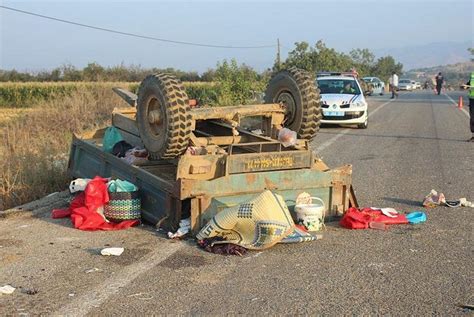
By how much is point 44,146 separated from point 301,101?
6966mm

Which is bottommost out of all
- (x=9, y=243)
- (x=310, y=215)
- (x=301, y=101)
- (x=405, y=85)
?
(x=9, y=243)

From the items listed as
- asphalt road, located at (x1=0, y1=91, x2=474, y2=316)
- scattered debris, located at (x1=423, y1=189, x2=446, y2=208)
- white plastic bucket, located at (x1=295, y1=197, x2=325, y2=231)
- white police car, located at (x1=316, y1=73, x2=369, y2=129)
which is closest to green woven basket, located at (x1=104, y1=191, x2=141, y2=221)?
asphalt road, located at (x1=0, y1=91, x2=474, y2=316)

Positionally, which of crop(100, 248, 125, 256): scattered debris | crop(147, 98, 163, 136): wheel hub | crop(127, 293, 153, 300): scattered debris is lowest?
crop(127, 293, 153, 300): scattered debris

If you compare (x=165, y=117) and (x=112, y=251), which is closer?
(x=112, y=251)

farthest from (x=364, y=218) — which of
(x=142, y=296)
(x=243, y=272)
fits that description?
(x=142, y=296)

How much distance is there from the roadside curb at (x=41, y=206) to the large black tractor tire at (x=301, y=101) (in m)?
3.24

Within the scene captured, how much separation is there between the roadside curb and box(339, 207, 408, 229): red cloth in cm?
367

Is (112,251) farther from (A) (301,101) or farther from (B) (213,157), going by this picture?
(A) (301,101)

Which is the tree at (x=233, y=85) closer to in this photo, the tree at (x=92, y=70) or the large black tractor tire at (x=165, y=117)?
the large black tractor tire at (x=165, y=117)

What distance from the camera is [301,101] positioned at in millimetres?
7855

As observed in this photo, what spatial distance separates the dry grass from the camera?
348 inches

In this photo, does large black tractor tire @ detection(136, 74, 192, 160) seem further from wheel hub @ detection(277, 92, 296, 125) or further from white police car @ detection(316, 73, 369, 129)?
white police car @ detection(316, 73, 369, 129)

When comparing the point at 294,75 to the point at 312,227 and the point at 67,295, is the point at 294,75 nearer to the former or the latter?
the point at 312,227

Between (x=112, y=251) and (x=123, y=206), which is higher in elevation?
(x=123, y=206)
